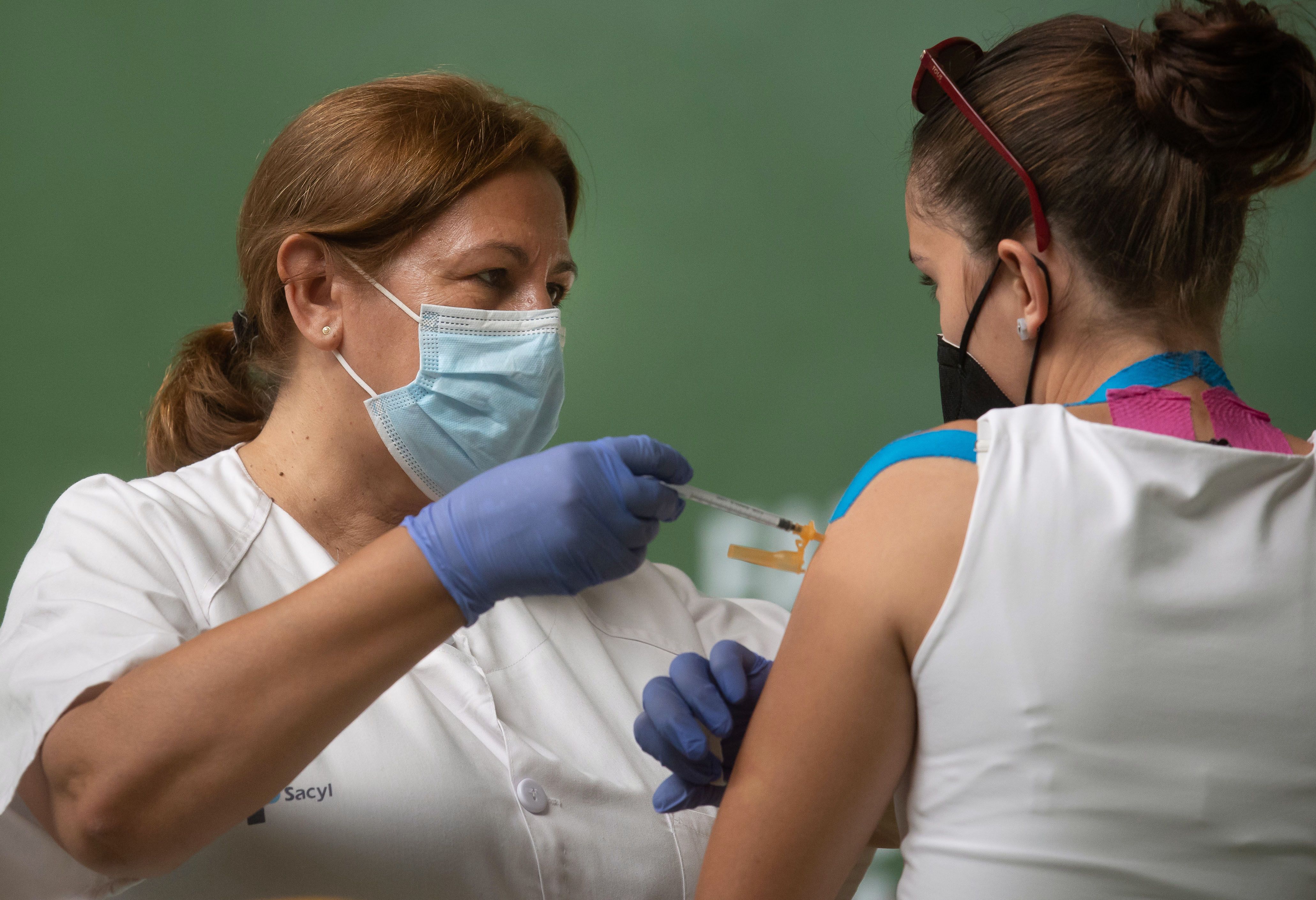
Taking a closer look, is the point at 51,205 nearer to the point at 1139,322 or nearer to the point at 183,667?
the point at 183,667

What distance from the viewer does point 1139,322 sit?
94 cm

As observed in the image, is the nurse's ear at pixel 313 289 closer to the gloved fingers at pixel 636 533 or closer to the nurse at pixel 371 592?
the nurse at pixel 371 592

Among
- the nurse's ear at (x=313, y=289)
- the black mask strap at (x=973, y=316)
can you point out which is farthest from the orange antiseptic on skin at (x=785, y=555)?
the nurse's ear at (x=313, y=289)

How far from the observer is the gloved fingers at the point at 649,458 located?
1015mm

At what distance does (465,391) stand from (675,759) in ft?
1.92

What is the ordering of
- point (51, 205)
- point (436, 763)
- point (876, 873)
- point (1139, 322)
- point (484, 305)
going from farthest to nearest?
1. point (876, 873)
2. point (51, 205)
3. point (484, 305)
4. point (436, 763)
5. point (1139, 322)

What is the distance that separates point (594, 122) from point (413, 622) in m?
1.55

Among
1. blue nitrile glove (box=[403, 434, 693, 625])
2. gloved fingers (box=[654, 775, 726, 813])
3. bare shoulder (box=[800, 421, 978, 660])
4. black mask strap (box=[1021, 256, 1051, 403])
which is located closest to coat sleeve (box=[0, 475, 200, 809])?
blue nitrile glove (box=[403, 434, 693, 625])

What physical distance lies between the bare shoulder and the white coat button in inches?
21.3

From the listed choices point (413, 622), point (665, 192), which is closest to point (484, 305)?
point (413, 622)

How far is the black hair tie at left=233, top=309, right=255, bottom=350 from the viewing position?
1.52 metres

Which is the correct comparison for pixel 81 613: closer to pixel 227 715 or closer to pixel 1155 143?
pixel 227 715

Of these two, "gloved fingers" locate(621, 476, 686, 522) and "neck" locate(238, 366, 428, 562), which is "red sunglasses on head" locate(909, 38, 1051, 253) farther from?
"neck" locate(238, 366, 428, 562)

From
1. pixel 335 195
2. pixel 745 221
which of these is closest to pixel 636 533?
pixel 335 195
